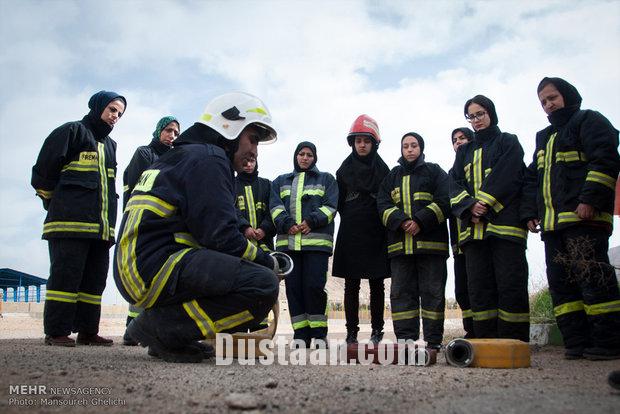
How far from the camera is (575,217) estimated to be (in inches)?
167

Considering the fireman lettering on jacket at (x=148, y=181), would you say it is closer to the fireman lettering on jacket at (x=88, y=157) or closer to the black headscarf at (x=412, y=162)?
the fireman lettering on jacket at (x=88, y=157)

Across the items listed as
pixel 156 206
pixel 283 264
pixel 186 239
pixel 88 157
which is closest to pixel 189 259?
pixel 186 239

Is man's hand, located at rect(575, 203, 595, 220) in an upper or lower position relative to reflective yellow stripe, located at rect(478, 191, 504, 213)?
lower

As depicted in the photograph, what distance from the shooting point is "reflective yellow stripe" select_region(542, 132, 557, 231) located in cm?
442

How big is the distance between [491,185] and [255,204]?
267cm

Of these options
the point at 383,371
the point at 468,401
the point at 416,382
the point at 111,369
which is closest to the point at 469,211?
the point at 383,371

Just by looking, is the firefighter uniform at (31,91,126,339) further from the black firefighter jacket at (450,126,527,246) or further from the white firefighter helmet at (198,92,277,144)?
the black firefighter jacket at (450,126,527,246)

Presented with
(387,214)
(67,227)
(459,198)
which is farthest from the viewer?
(387,214)

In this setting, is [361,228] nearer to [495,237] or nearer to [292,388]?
[495,237]

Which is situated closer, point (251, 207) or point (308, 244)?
point (308, 244)

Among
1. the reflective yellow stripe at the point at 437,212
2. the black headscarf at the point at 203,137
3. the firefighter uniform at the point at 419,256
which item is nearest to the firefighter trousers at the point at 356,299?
the firefighter uniform at the point at 419,256

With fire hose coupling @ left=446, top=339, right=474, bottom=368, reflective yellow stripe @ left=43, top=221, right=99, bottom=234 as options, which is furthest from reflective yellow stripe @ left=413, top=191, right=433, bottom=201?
reflective yellow stripe @ left=43, top=221, right=99, bottom=234

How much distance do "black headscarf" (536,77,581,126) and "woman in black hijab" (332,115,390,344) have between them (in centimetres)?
197

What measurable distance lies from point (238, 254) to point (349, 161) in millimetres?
2999
